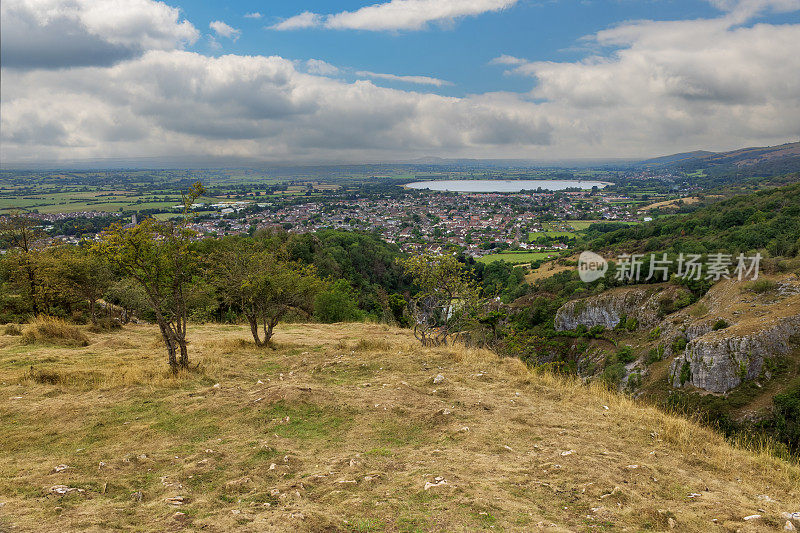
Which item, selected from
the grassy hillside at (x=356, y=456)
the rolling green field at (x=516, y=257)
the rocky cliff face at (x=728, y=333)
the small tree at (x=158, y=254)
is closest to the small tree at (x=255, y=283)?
the small tree at (x=158, y=254)

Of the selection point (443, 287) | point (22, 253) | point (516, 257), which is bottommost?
point (516, 257)

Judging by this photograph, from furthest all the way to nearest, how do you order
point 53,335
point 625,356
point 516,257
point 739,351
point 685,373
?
1. point 516,257
2. point 625,356
3. point 685,373
4. point 739,351
5. point 53,335

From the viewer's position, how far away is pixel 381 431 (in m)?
7.46

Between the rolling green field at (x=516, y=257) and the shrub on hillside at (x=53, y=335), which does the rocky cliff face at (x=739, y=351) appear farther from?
the rolling green field at (x=516, y=257)

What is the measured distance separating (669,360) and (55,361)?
40156mm

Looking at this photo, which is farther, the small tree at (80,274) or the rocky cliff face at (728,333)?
the rocky cliff face at (728,333)

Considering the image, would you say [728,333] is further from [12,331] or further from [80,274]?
[12,331]

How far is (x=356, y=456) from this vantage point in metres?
6.42

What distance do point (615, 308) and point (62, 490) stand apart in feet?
175

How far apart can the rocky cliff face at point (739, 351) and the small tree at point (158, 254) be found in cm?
3127

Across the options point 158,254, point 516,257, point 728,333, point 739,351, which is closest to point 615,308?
point 728,333

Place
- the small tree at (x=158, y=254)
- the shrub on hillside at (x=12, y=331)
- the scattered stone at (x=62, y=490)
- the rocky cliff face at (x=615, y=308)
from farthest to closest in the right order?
the rocky cliff face at (x=615, y=308)
the shrub on hillside at (x=12, y=331)
the small tree at (x=158, y=254)
the scattered stone at (x=62, y=490)

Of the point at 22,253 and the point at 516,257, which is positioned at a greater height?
the point at 22,253

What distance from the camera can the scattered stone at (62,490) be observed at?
5098 mm
